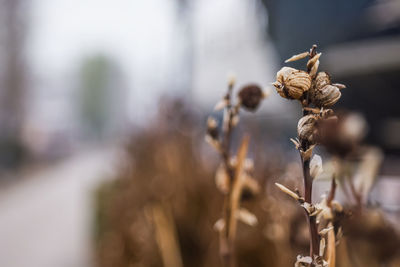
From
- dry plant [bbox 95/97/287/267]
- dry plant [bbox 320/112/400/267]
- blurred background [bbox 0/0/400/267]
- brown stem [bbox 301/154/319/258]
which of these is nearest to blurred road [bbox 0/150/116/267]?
blurred background [bbox 0/0/400/267]

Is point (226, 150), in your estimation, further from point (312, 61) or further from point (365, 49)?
point (365, 49)

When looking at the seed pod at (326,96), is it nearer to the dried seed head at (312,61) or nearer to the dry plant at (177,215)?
the dried seed head at (312,61)

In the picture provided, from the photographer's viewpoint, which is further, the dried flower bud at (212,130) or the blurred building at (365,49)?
the blurred building at (365,49)

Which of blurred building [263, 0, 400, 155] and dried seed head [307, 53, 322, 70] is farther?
blurred building [263, 0, 400, 155]

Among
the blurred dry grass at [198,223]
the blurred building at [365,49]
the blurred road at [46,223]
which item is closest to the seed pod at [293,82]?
the blurred dry grass at [198,223]

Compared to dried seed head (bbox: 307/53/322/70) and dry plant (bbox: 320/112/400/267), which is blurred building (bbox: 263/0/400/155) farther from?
dried seed head (bbox: 307/53/322/70)

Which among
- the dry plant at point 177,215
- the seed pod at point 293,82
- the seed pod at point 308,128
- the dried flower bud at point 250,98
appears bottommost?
the dry plant at point 177,215
